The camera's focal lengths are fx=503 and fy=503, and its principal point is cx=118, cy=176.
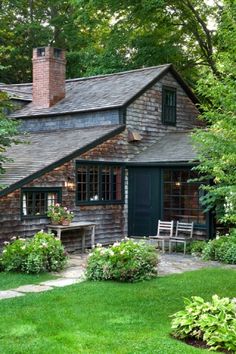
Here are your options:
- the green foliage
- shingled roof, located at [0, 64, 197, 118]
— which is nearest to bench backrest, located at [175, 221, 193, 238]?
shingled roof, located at [0, 64, 197, 118]

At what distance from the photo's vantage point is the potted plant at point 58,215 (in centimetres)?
1321

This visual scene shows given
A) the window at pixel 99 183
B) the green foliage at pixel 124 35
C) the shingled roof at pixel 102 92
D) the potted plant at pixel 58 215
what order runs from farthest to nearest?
the green foliage at pixel 124 35, the shingled roof at pixel 102 92, the window at pixel 99 183, the potted plant at pixel 58 215

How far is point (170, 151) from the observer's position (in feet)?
52.3

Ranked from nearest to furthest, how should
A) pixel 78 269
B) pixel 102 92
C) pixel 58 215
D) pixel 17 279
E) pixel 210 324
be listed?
pixel 210 324 < pixel 17 279 < pixel 78 269 < pixel 58 215 < pixel 102 92

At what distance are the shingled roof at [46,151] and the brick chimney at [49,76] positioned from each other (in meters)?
1.66

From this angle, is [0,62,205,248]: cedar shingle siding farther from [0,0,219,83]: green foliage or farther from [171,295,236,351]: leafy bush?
[171,295,236,351]: leafy bush

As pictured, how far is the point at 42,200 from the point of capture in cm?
1327

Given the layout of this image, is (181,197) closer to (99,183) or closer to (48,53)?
(99,183)

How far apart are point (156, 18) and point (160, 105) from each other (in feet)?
25.2

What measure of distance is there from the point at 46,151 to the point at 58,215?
2317 mm

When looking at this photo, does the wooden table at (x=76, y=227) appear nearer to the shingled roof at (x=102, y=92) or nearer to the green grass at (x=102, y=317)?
the green grass at (x=102, y=317)

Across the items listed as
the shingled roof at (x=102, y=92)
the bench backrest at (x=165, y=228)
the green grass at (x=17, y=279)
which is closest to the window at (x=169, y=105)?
the shingled roof at (x=102, y=92)

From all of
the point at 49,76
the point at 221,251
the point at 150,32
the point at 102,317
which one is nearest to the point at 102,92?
the point at 49,76

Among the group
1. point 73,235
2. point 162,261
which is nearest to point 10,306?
point 162,261
